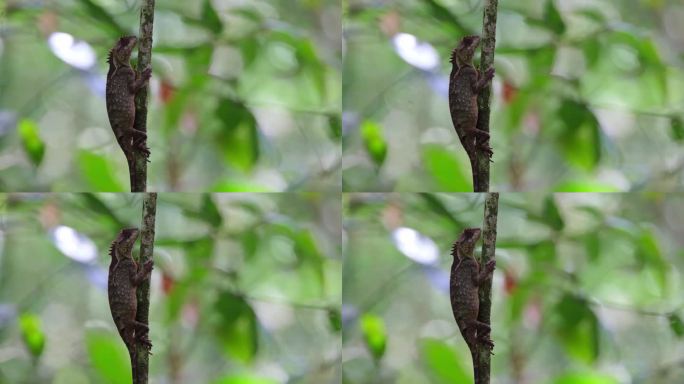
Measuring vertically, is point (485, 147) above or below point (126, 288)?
above

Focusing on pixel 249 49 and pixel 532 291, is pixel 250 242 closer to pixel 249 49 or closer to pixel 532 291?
pixel 249 49

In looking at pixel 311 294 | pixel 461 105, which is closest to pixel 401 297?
pixel 311 294

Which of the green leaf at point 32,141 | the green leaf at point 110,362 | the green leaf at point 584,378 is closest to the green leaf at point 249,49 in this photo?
the green leaf at point 32,141

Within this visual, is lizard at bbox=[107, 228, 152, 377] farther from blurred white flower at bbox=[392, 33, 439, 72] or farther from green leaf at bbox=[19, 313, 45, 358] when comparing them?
blurred white flower at bbox=[392, 33, 439, 72]

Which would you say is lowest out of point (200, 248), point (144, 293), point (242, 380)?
point (242, 380)

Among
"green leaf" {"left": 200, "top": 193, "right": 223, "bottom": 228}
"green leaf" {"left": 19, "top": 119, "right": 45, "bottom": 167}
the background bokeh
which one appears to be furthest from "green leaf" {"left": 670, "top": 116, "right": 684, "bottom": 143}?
"green leaf" {"left": 19, "top": 119, "right": 45, "bottom": 167}

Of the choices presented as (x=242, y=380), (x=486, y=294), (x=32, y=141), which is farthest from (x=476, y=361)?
(x=32, y=141)

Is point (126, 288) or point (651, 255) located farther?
point (651, 255)
